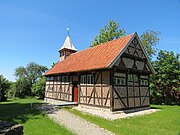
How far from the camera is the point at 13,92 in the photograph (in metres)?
36.8

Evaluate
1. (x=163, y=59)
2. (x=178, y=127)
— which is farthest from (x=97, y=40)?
(x=178, y=127)

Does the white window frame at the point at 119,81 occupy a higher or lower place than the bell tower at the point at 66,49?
lower

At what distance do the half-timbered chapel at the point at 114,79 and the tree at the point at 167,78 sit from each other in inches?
253

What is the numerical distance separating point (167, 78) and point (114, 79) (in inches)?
521

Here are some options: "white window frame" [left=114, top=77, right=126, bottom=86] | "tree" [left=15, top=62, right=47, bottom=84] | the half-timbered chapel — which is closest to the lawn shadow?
the half-timbered chapel

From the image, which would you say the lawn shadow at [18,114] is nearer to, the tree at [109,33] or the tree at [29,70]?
the tree at [109,33]

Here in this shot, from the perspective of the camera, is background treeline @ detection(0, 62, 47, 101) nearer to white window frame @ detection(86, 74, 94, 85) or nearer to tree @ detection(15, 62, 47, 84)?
tree @ detection(15, 62, 47, 84)

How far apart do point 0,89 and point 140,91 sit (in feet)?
79.3

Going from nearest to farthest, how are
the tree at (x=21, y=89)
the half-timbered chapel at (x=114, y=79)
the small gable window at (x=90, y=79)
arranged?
the half-timbered chapel at (x=114, y=79) → the small gable window at (x=90, y=79) → the tree at (x=21, y=89)

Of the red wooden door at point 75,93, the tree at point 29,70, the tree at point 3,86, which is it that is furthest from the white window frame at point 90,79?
the tree at point 29,70

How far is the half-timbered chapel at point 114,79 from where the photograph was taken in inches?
509

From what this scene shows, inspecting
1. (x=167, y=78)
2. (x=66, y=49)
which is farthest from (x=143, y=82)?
(x=66, y=49)

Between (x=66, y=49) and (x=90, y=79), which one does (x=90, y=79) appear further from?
(x=66, y=49)

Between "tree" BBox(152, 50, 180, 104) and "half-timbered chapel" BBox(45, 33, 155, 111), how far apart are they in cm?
643
